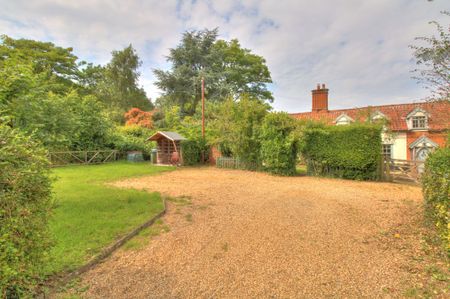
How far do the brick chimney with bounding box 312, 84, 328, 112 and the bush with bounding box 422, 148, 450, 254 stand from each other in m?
19.0

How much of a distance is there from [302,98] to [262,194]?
2070 cm

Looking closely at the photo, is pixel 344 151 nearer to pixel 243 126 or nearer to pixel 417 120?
pixel 243 126

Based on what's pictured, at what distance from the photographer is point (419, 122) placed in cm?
1888

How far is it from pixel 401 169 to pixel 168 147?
13837mm

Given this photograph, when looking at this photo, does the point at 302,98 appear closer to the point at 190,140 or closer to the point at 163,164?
the point at 190,140

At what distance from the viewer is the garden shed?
16.2 m

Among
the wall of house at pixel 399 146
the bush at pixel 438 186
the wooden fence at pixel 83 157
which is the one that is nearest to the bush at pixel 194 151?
the wooden fence at pixel 83 157

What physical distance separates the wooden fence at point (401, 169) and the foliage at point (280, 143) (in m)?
4.12

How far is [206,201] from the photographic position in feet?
22.1

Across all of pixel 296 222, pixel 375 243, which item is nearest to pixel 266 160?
pixel 296 222

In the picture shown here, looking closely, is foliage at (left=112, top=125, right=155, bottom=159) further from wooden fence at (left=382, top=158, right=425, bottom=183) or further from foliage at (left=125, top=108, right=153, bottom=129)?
wooden fence at (left=382, top=158, right=425, bottom=183)

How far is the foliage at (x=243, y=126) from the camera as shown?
13359 mm

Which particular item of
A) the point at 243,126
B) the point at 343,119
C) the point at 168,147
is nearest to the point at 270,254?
the point at 243,126

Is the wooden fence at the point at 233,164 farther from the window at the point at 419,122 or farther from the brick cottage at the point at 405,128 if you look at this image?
the window at the point at 419,122
